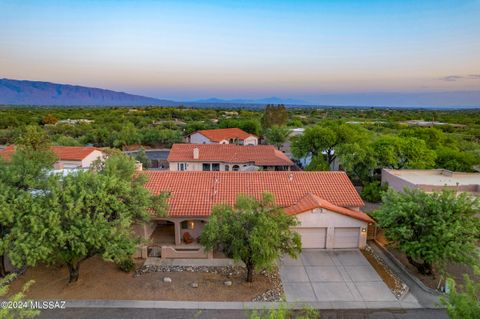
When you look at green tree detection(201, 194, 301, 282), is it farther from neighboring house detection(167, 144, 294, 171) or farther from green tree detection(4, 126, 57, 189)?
neighboring house detection(167, 144, 294, 171)

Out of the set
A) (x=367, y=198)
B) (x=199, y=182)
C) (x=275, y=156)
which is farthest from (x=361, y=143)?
(x=199, y=182)

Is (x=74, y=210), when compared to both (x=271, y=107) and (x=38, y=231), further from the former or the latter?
(x=271, y=107)

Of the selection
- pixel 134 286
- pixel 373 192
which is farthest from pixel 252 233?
pixel 373 192

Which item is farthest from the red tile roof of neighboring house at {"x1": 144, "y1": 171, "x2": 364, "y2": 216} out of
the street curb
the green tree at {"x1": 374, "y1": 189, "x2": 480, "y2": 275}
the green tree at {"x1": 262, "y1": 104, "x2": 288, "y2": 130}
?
the green tree at {"x1": 262, "y1": 104, "x2": 288, "y2": 130}

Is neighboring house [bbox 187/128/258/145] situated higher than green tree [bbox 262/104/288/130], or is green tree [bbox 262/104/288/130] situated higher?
green tree [bbox 262/104/288/130]

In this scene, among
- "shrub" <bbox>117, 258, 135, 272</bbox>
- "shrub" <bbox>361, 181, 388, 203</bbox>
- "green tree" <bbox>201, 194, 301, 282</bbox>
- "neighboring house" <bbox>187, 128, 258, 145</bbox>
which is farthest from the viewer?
"neighboring house" <bbox>187, 128, 258, 145</bbox>

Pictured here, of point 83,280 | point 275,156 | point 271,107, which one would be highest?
point 271,107

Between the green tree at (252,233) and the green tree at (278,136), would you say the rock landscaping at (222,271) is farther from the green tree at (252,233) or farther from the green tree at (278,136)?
the green tree at (278,136)
